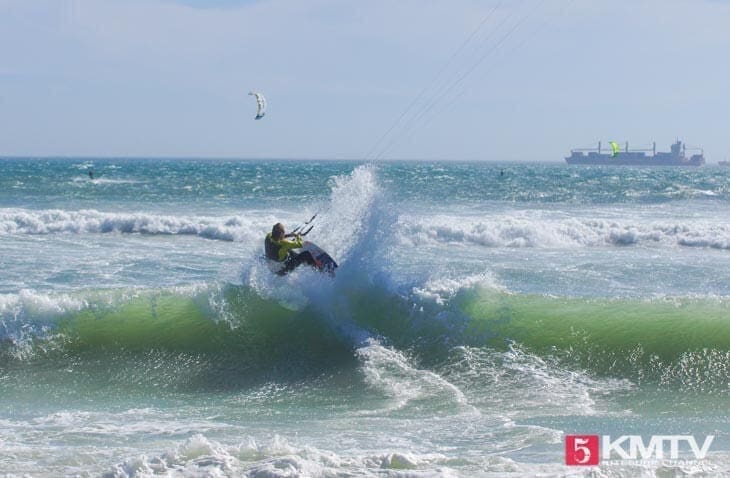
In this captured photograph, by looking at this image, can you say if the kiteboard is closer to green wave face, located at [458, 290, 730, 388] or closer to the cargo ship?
green wave face, located at [458, 290, 730, 388]

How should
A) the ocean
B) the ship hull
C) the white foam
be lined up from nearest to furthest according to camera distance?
the ocean → the white foam → the ship hull

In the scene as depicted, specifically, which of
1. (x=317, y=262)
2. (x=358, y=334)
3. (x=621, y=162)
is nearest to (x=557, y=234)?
(x=317, y=262)

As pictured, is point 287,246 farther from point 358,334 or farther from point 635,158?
point 635,158

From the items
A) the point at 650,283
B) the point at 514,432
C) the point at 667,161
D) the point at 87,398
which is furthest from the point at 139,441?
the point at 667,161

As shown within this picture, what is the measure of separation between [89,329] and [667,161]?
13803cm

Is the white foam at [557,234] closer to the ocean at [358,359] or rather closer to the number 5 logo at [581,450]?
the ocean at [358,359]

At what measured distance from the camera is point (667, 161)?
140 meters

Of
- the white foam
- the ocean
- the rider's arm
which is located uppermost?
the rider's arm

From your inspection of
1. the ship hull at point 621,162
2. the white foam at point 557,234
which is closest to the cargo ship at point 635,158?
the ship hull at point 621,162

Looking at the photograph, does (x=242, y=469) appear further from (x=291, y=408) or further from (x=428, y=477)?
(x=291, y=408)

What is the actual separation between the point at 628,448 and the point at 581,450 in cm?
45

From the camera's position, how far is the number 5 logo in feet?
23.8

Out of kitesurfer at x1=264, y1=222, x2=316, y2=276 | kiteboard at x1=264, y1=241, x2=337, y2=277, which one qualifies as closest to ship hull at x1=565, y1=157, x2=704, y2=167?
kiteboard at x1=264, y1=241, x2=337, y2=277

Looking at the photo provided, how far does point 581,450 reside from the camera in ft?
24.7
